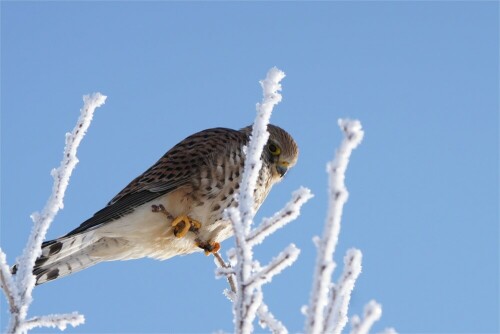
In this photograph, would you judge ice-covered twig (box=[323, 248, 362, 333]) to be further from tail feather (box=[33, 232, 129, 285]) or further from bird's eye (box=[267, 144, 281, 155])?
bird's eye (box=[267, 144, 281, 155])

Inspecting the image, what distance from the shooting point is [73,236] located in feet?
12.4

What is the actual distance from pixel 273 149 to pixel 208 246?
1.01 meters

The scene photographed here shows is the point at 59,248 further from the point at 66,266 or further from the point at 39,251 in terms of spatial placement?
the point at 39,251

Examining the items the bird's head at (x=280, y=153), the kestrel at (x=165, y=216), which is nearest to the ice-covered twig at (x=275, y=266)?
the kestrel at (x=165, y=216)

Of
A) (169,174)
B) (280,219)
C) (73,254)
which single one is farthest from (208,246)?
(280,219)

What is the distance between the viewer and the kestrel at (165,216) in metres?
3.91

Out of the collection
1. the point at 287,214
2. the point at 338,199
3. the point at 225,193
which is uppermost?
the point at 225,193

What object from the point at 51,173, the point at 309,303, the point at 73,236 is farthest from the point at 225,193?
the point at 309,303

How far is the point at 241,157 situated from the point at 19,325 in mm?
2425

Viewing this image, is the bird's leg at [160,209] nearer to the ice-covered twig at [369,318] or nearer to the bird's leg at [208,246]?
the bird's leg at [208,246]

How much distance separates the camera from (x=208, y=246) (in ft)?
13.0

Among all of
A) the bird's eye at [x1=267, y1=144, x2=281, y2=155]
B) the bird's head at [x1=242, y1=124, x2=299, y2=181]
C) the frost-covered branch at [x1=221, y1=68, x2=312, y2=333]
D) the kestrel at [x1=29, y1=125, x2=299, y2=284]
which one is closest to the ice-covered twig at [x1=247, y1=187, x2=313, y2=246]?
the frost-covered branch at [x1=221, y1=68, x2=312, y2=333]

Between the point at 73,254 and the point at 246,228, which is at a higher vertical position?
the point at 73,254

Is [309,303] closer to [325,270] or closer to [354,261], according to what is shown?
[325,270]
